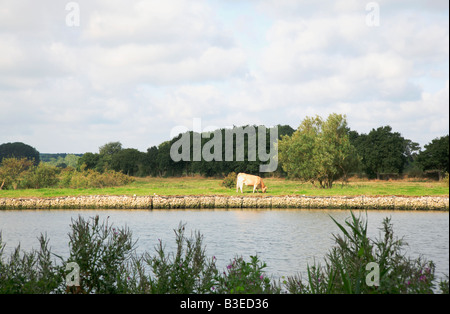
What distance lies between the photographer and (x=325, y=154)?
40094 millimetres

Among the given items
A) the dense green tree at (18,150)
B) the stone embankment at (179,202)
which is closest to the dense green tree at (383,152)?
the stone embankment at (179,202)

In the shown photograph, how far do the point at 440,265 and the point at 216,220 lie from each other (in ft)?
50.5

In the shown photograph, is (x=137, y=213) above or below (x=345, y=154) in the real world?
below

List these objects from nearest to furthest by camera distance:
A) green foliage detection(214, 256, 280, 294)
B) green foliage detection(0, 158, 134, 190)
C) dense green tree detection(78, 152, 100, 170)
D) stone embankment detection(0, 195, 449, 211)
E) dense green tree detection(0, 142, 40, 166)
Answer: green foliage detection(214, 256, 280, 294)
stone embankment detection(0, 195, 449, 211)
green foliage detection(0, 158, 134, 190)
dense green tree detection(78, 152, 100, 170)
dense green tree detection(0, 142, 40, 166)

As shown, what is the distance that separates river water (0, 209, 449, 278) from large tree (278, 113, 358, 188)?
32.2ft

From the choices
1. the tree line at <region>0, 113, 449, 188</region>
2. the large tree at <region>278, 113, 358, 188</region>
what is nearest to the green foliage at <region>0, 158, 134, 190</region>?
the tree line at <region>0, 113, 449, 188</region>

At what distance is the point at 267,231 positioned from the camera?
2344cm

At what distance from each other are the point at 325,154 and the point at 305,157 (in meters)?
2.21

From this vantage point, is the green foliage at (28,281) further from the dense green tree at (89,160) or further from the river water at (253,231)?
the dense green tree at (89,160)

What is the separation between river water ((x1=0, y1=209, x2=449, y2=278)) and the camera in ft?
55.6

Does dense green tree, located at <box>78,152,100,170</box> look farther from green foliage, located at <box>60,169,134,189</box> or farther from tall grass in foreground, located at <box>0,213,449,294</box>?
tall grass in foreground, located at <box>0,213,449,294</box>

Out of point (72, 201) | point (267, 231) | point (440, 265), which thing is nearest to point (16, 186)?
point (72, 201)
